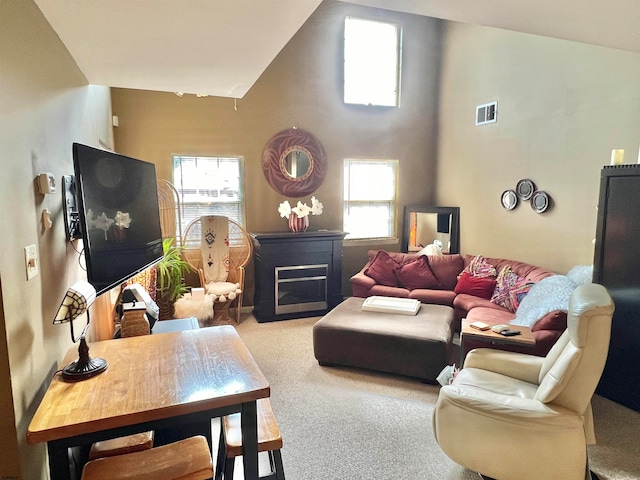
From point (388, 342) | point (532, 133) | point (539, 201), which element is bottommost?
point (388, 342)

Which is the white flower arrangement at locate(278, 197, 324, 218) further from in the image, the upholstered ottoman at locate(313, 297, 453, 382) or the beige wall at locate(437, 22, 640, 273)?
the beige wall at locate(437, 22, 640, 273)

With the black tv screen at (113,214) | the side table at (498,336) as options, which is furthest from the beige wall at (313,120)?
the side table at (498,336)

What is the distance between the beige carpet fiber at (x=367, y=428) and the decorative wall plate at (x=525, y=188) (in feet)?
7.20

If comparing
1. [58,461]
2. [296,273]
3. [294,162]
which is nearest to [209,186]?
[294,162]

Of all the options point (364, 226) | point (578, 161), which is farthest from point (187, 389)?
point (364, 226)

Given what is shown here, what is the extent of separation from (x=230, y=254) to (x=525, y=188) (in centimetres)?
351

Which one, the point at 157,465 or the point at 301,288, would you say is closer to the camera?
the point at 157,465

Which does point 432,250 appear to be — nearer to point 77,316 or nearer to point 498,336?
point 498,336

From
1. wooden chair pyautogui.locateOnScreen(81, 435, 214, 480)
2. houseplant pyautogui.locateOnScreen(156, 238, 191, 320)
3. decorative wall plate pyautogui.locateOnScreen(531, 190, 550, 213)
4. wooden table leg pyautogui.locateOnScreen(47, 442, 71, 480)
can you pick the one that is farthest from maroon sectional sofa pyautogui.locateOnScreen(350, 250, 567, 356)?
wooden table leg pyautogui.locateOnScreen(47, 442, 71, 480)

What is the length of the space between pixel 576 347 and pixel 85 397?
1986 millimetres

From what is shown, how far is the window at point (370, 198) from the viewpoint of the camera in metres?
5.56

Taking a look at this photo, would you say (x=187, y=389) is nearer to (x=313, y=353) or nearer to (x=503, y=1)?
(x=503, y=1)

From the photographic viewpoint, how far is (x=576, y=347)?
179 cm

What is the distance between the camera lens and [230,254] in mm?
4934
